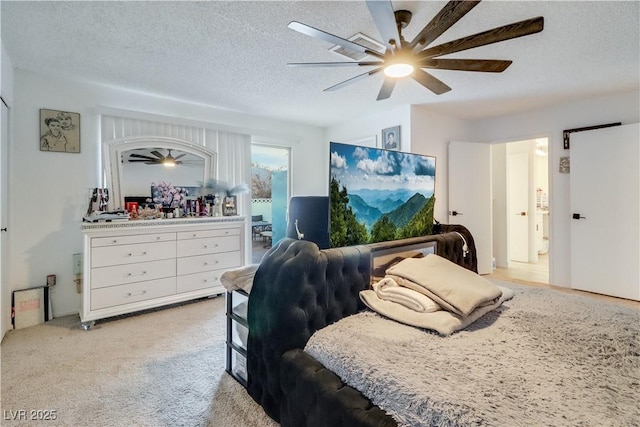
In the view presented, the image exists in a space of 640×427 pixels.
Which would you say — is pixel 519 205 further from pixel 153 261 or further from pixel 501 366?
pixel 153 261

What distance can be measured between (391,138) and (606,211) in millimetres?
2771

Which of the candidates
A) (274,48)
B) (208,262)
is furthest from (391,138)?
(208,262)

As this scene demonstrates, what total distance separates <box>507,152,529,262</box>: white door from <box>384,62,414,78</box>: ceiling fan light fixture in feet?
16.1

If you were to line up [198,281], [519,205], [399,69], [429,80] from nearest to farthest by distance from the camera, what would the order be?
1. [399,69]
2. [429,80]
3. [198,281]
4. [519,205]

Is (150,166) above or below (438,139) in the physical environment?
below

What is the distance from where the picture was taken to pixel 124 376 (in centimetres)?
211

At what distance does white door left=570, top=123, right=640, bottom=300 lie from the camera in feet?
11.8

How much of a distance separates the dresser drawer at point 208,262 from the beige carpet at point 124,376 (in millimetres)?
613

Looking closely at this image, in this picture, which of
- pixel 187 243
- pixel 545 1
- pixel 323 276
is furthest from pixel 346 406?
pixel 187 243

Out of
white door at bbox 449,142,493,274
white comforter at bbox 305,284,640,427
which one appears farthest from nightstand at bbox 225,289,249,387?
white door at bbox 449,142,493,274

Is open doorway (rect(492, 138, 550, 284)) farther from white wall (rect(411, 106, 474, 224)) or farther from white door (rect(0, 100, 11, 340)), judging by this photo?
white door (rect(0, 100, 11, 340))

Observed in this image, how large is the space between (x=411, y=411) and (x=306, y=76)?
299cm

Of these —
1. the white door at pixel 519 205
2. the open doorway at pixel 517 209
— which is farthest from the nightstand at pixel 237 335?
the white door at pixel 519 205

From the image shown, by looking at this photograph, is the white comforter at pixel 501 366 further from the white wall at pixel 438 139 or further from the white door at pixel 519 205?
the white door at pixel 519 205
